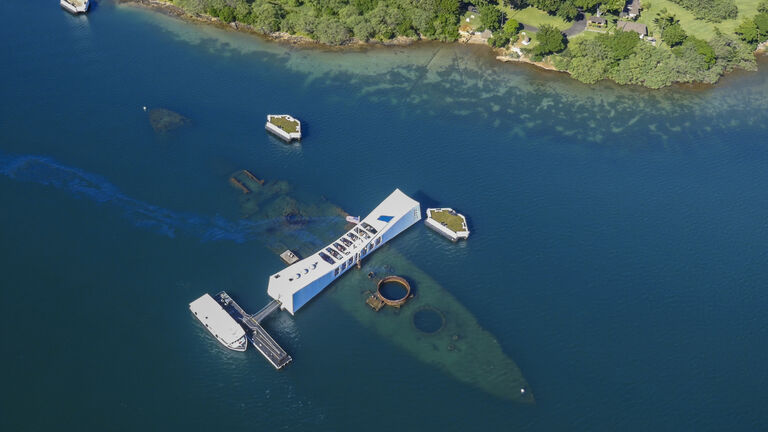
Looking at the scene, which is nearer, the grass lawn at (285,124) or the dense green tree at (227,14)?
the grass lawn at (285,124)

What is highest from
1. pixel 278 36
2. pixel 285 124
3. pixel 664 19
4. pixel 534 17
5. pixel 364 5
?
pixel 664 19

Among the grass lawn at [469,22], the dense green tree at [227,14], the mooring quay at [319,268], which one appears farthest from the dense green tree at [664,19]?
the dense green tree at [227,14]

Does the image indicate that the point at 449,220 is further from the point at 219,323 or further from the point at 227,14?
the point at 227,14

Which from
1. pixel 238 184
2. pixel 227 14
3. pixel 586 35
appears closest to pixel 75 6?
pixel 227 14

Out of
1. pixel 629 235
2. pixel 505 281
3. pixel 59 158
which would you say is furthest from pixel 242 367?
pixel 629 235

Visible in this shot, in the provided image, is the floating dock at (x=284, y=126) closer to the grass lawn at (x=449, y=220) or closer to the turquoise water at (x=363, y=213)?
the turquoise water at (x=363, y=213)

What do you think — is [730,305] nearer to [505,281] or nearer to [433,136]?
[505,281]
